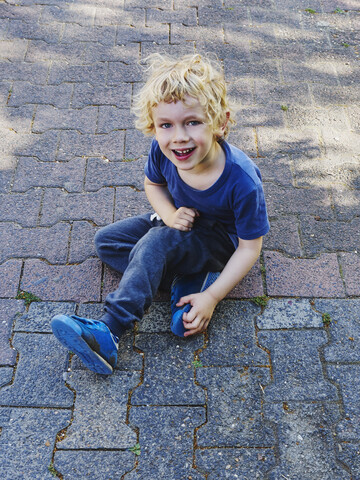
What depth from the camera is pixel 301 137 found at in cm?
338

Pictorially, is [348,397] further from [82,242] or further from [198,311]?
[82,242]

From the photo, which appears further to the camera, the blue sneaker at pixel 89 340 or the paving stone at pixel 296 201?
the paving stone at pixel 296 201

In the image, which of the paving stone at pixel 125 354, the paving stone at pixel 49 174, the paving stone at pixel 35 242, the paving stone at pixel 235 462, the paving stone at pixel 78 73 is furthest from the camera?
the paving stone at pixel 78 73

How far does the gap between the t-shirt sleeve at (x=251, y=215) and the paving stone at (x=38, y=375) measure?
36.4 inches

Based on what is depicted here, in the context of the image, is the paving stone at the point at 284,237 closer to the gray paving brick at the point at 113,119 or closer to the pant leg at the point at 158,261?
the pant leg at the point at 158,261

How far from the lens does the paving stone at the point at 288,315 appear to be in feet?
8.22

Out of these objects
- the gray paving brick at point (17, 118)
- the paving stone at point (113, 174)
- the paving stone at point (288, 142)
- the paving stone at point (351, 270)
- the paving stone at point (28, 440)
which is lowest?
the paving stone at point (28, 440)

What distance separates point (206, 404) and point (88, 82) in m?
2.36

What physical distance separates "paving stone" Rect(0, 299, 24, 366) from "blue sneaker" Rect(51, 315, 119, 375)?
14.5 inches

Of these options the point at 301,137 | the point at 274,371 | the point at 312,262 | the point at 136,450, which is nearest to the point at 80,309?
the point at 136,450

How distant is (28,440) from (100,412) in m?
0.29

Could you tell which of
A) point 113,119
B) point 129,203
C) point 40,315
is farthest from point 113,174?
point 40,315

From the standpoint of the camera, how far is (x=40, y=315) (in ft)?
8.35

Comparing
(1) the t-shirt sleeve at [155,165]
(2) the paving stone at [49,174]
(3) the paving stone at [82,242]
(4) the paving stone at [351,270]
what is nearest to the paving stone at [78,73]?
Answer: (2) the paving stone at [49,174]
